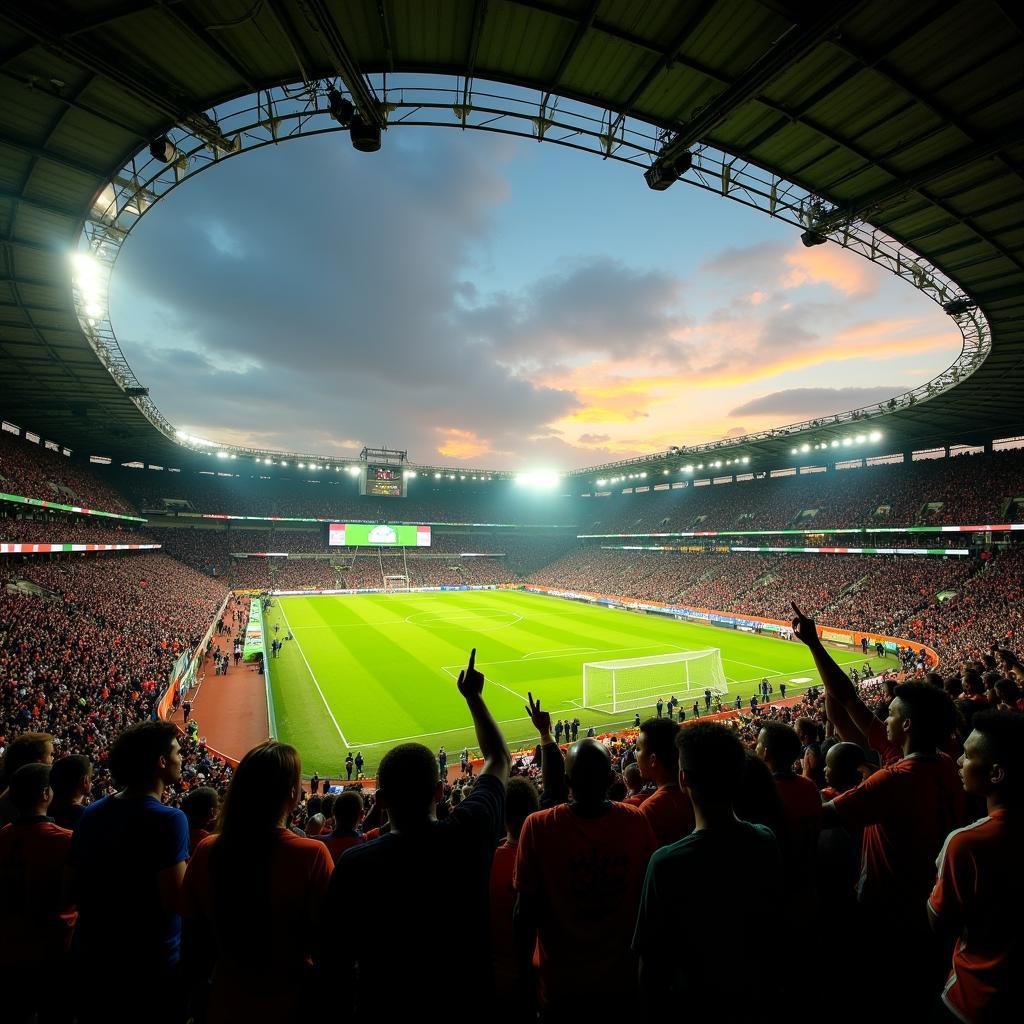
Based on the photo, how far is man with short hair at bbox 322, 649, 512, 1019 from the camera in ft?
6.31

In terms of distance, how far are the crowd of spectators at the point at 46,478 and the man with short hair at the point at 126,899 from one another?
36.1 m

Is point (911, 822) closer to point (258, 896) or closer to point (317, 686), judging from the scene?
point (258, 896)

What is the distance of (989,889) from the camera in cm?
251

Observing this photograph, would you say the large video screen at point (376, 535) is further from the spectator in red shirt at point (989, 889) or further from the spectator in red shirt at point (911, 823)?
the spectator in red shirt at point (989, 889)

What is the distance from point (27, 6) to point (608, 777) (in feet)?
46.9

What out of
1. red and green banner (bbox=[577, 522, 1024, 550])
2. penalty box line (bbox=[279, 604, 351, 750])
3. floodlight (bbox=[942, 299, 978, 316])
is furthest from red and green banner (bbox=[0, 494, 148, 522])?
red and green banner (bbox=[577, 522, 1024, 550])

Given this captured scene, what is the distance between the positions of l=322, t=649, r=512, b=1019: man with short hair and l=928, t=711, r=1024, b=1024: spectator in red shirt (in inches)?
89.7

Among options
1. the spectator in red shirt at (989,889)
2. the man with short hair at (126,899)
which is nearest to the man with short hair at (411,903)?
the man with short hair at (126,899)

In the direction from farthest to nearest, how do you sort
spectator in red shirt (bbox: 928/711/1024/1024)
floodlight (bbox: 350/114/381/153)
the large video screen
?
the large video screen → floodlight (bbox: 350/114/381/153) → spectator in red shirt (bbox: 928/711/1024/1024)

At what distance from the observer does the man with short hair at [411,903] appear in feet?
6.31

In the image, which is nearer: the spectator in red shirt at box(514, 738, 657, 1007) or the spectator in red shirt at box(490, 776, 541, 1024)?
the spectator in red shirt at box(514, 738, 657, 1007)

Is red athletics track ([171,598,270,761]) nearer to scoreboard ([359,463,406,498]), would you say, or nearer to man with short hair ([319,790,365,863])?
man with short hair ([319,790,365,863])

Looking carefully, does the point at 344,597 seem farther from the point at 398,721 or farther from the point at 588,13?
the point at 588,13

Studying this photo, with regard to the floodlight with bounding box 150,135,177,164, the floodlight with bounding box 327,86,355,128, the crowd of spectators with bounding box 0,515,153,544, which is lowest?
the crowd of spectators with bounding box 0,515,153,544
